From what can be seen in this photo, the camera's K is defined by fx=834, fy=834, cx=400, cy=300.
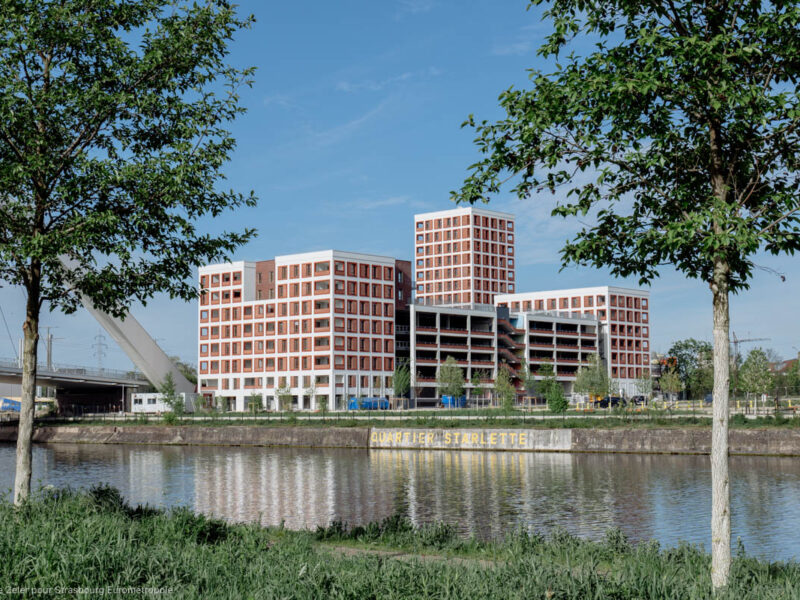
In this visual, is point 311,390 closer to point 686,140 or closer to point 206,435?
point 206,435

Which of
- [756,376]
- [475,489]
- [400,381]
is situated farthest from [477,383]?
[475,489]

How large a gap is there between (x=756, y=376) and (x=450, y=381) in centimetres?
4673

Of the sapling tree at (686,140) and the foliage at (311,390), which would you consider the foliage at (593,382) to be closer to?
the foliage at (311,390)

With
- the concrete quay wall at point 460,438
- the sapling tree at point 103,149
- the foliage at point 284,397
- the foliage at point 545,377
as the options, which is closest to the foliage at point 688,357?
the foliage at point 545,377

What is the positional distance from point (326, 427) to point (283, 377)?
56.5m

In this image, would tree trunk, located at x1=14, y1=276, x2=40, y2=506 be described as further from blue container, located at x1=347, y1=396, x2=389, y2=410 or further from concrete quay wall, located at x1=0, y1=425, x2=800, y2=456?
blue container, located at x1=347, y1=396, x2=389, y2=410

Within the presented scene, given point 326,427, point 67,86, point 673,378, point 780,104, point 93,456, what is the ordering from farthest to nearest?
point 673,378 → point 326,427 → point 93,456 → point 67,86 → point 780,104

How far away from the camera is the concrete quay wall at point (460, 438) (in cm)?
5574

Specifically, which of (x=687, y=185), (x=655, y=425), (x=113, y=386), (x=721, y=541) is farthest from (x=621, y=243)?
(x=113, y=386)

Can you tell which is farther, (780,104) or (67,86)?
(67,86)

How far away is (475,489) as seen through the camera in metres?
37.8

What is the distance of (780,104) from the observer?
10.5 m

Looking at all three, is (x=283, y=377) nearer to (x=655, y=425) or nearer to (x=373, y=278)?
(x=373, y=278)

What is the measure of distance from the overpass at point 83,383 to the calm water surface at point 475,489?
6048cm
